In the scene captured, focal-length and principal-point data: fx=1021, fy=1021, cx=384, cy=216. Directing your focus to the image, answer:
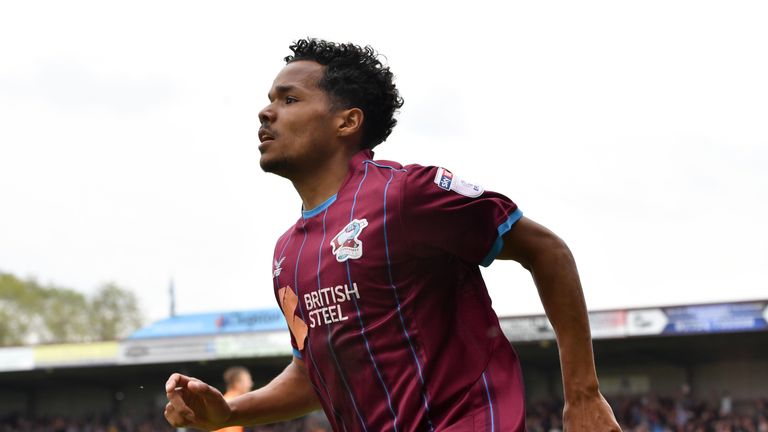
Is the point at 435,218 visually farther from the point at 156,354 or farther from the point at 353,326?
the point at 156,354

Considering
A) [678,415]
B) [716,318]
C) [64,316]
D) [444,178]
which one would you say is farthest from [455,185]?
[64,316]

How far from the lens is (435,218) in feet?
10.3

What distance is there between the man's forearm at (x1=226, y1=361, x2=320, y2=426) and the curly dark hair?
3.17ft

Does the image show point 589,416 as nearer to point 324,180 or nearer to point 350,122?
point 324,180

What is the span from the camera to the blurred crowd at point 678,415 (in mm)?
27000

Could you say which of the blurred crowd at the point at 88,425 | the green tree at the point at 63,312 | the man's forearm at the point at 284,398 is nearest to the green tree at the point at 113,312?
the green tree at the point at 63,312

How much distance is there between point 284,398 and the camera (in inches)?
156

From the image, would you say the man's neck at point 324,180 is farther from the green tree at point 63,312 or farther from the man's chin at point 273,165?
the green tree at point 63,312

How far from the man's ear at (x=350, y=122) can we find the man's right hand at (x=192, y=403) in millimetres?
994

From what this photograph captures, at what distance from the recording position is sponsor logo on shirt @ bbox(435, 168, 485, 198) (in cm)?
314

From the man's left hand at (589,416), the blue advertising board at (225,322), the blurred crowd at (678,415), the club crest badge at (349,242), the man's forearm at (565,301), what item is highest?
the club crest badge at (349,242)

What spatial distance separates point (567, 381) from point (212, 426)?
133cm

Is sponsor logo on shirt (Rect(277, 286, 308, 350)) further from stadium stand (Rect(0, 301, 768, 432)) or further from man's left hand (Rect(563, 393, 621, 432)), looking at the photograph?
stadium stand (Rect(0, 301, 768, 432))

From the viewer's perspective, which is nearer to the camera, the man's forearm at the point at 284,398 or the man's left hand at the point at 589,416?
the man's left hand at the point at 589,416
